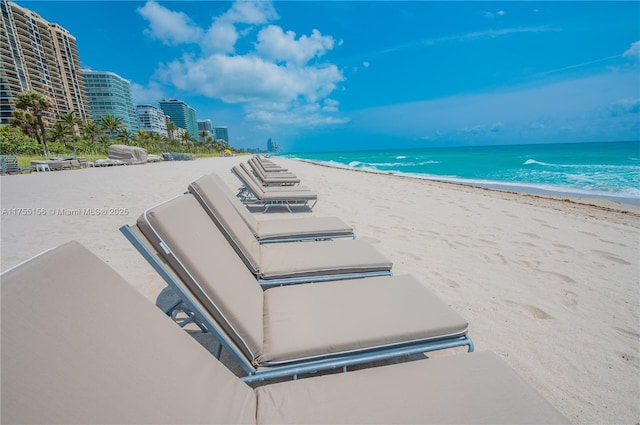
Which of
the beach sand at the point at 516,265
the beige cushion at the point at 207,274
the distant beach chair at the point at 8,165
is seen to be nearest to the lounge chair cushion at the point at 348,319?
the beige cushion at the point at 207,274

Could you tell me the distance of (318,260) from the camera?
2402 mm

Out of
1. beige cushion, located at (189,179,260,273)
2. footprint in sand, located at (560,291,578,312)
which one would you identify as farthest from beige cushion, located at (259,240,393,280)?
footprint in sand, located at (560,291,578,312)

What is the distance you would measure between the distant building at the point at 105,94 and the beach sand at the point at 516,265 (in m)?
89.1

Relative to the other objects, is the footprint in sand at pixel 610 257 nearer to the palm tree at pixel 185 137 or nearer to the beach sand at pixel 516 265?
the beach sand at pixel 516 265

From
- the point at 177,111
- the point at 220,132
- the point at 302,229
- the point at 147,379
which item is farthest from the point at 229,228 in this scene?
the point at 220,132

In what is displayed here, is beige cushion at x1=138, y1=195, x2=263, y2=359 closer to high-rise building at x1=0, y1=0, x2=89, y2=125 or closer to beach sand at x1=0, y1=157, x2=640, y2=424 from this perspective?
beach sand at x1=0, y1=157, x2=640, y2=424

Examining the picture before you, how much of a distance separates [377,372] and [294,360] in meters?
0.42

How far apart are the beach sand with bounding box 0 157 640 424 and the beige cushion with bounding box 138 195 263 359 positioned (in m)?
1.33

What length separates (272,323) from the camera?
5.14 feet

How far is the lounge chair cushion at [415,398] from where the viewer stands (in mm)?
1027

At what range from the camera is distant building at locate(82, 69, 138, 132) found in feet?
245

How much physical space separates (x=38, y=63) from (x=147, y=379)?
8936cm

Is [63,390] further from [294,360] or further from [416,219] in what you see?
[416,219]

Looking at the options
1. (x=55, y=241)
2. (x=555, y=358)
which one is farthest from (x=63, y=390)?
(x=55, y=241)
